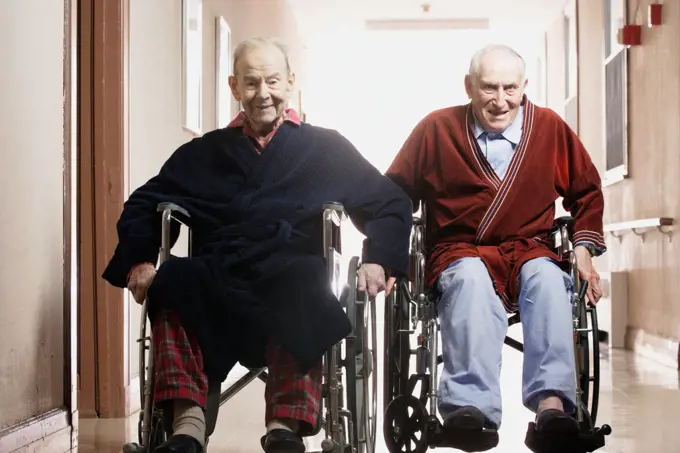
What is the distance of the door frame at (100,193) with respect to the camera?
3668 millimetres

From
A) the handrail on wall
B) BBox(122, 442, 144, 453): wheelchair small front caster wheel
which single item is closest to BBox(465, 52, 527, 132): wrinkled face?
BBox(122, 442, 144, 453): wheelchair small front caster wheel

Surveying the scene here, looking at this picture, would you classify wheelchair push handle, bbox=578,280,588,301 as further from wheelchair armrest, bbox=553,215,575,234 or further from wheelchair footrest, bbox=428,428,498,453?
wheelchair footrest, bbox=428,428,498,453

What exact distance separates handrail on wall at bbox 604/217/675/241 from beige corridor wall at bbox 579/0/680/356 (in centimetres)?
5

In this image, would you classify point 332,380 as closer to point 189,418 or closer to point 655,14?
point 189,418

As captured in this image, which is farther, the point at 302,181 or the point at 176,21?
the point at 176,21

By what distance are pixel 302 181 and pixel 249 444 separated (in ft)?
3.30

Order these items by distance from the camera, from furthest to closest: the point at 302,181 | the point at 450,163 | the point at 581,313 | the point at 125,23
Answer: the point at 125,23 < the point at 450,163 < the point at 581,313 < the point at 302,181

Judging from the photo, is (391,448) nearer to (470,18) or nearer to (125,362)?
(125,362)

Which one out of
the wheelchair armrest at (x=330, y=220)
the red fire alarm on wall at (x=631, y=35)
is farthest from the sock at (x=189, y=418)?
the red fire alarm on wall at (x=631, y=35)

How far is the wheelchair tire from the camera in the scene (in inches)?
108

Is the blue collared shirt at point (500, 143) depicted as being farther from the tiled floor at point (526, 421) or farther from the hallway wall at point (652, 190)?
the hallway wall at point (652, 190)

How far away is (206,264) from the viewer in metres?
2.25

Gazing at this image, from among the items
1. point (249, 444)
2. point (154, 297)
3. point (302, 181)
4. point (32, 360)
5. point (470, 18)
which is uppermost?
point (470, 18)

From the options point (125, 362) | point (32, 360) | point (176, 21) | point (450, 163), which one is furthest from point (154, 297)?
point (176, 21)
